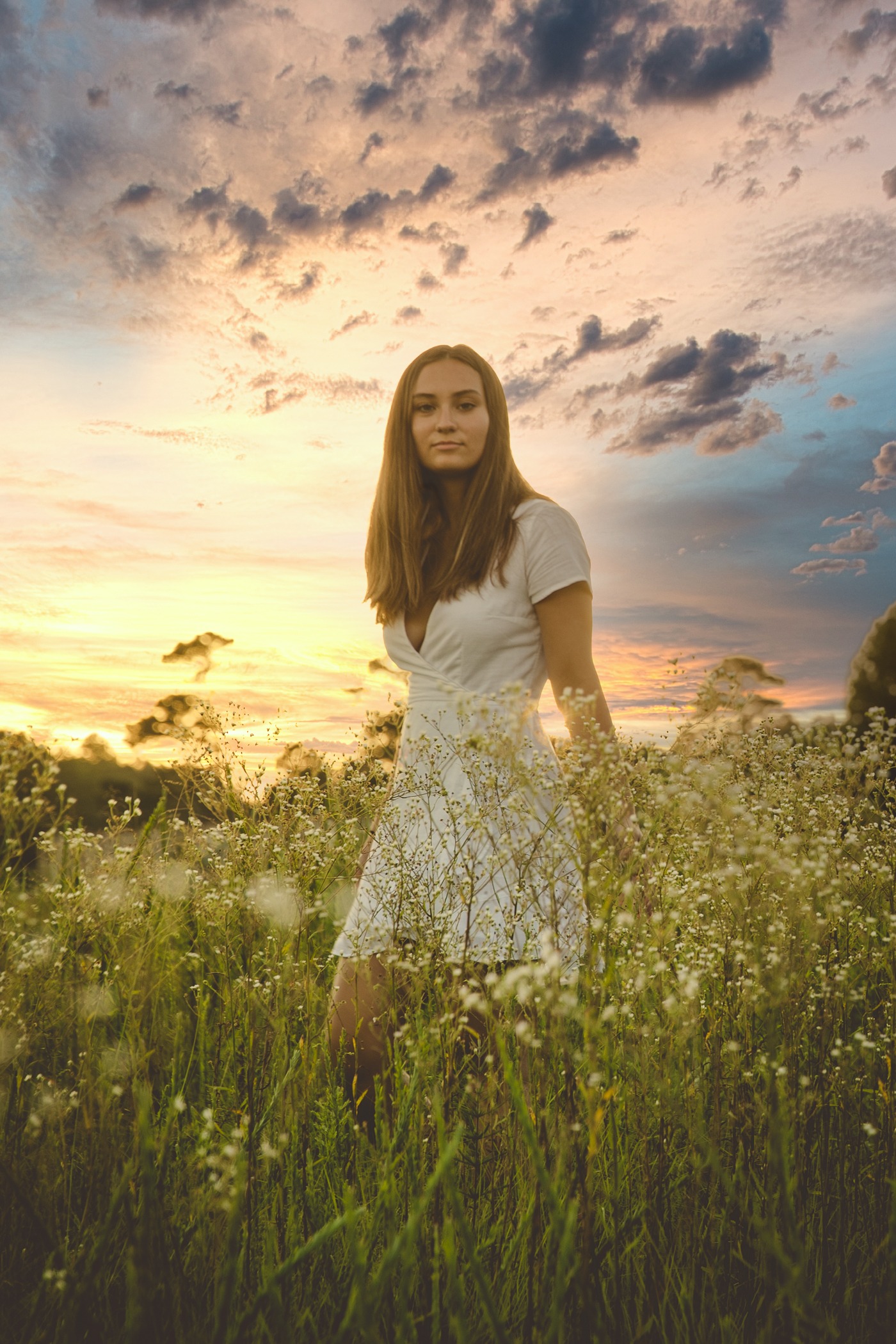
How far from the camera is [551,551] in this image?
3.36 m

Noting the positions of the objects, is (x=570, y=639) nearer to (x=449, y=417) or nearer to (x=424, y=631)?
(x=424, y=631)

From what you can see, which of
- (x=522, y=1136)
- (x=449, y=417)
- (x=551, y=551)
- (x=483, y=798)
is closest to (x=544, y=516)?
(x=551, y=551)

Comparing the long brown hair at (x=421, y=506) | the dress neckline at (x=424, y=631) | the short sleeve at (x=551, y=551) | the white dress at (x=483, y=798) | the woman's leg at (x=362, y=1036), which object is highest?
the long brown hair at (x=421, y=506)

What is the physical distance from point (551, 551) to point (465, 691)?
66cm

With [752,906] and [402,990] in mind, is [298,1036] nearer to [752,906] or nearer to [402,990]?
[402,990]

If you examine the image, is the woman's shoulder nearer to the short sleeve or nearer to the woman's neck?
the short sleeve

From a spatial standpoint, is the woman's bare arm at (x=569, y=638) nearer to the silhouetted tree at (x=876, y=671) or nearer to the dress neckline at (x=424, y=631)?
the dress neckline at (x=424, y=631)

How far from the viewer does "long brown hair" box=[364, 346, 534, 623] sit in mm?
3637

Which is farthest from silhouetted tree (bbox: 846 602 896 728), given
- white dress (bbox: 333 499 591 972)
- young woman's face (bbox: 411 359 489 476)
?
white dress (bbox: 333 499 591 972)

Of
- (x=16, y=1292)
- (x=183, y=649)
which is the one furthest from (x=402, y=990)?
(x=183, y=649)

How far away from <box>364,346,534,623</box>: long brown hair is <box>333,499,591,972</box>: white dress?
0.15m

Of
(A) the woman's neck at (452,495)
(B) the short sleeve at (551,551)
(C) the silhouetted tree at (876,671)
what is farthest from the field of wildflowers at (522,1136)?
(C) the silhouetted tree at (876,671)

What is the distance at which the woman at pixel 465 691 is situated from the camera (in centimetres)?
195

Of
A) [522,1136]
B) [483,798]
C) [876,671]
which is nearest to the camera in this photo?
[522,1136]
